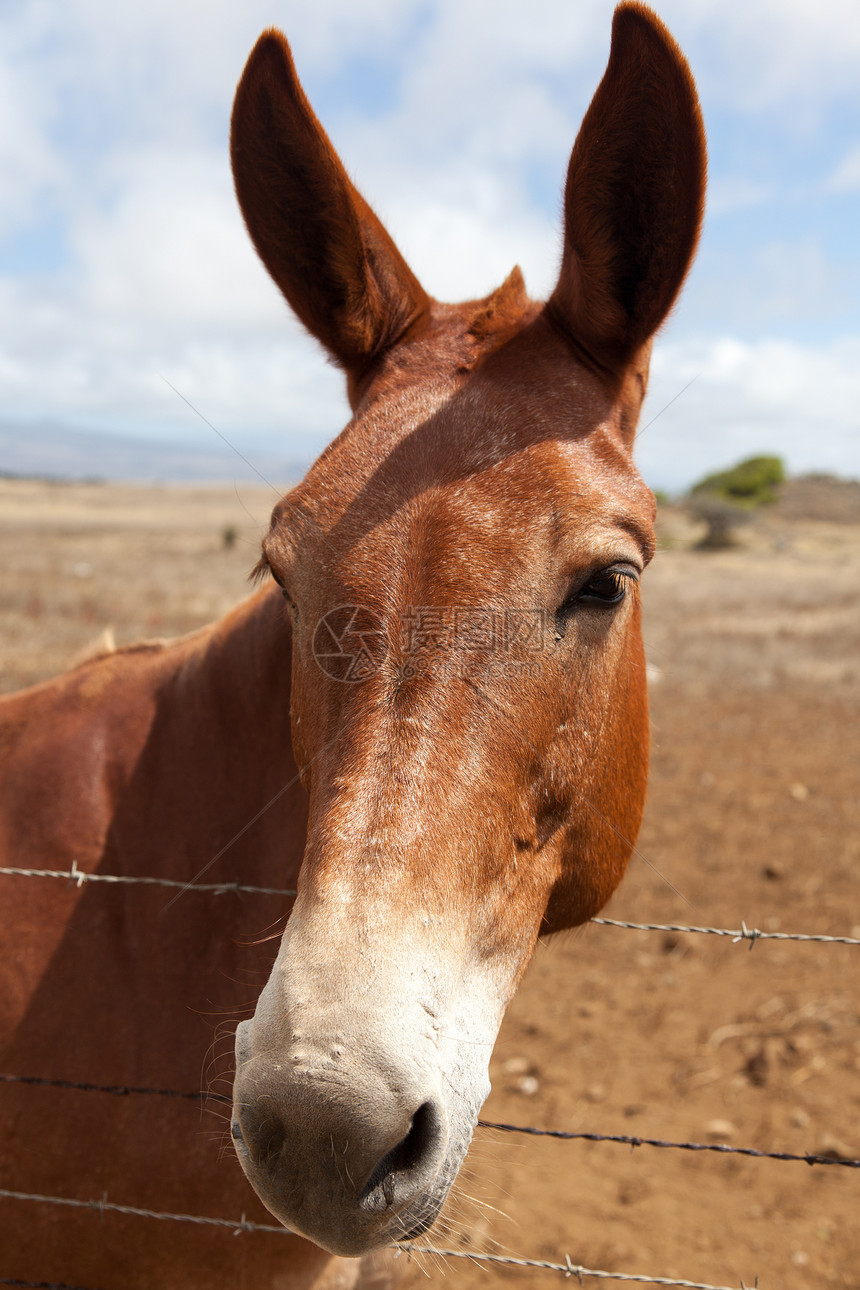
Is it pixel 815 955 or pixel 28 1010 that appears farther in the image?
pixel 815 955

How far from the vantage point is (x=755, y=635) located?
59.2 ft

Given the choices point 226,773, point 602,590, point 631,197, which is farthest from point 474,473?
point 226,773

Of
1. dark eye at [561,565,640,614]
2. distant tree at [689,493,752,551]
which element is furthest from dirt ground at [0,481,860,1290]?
distant tree at [689,493,752,551]

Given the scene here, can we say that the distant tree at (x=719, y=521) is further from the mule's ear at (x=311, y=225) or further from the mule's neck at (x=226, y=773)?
the mule's neck at (x=226, y=773)

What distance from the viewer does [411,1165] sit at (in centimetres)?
139

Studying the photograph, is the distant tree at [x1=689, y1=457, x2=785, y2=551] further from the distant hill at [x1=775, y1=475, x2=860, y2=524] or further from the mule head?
the mule head

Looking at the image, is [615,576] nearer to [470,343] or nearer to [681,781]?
[470,343]

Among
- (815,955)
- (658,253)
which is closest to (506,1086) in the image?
(815,955)

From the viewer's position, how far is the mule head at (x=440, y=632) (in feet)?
4.55

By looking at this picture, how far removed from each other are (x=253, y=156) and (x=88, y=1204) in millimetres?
2792

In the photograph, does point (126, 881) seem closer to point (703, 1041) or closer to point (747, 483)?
point (703, 1041)

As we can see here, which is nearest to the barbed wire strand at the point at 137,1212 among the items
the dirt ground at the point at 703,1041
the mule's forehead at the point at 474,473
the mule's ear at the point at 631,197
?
the dirt ground at the point at 703,1041

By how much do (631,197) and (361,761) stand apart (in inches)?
66.1

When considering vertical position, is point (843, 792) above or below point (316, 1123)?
below
